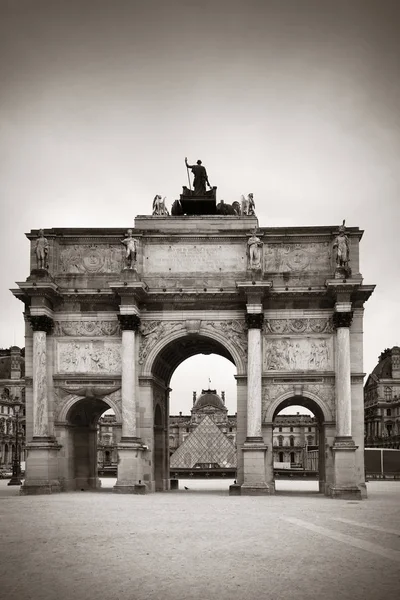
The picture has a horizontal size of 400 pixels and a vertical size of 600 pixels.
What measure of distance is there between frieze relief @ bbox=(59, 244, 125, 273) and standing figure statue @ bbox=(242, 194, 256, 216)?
5.82m

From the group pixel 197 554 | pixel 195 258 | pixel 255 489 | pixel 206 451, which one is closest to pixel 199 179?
pixel 195 258

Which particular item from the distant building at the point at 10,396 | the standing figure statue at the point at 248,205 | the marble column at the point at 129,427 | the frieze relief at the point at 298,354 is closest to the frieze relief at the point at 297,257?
the standing figure statue at the point at 248,205

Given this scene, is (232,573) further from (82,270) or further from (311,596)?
(82,270)

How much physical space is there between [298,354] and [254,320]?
245 centimetres

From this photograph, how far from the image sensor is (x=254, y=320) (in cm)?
3438

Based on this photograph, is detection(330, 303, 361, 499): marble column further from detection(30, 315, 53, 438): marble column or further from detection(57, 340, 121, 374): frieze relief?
detection(30, 315, 53, 438): marble column

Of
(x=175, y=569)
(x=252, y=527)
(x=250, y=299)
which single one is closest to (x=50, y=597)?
(x=175, y=569)

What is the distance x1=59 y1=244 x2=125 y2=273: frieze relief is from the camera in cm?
3600

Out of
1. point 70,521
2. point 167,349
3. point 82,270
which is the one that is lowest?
point 70,521

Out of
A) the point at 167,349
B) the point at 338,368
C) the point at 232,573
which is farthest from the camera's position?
the point at 167,349

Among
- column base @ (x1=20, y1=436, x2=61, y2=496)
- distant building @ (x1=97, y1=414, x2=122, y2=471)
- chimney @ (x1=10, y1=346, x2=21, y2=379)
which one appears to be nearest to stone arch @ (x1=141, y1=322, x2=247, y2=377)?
column base @ (x1=20, y1=436, x2=61, y2=496)

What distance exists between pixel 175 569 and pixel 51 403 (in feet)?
75.1

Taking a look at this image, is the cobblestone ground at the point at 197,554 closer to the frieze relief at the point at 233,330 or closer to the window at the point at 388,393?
the frieze relief at the point at 233,330

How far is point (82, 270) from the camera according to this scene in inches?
1417
